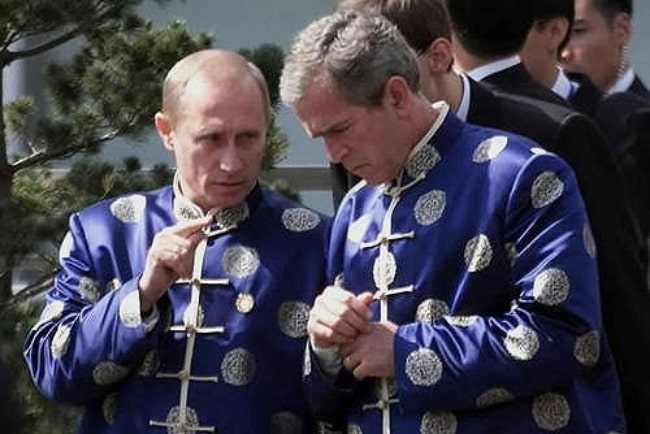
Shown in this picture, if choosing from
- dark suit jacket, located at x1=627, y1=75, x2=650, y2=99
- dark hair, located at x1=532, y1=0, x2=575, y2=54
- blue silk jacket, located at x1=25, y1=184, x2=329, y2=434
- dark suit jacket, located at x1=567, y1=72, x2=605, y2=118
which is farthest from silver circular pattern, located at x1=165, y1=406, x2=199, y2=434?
dark suit jacket, located at x1=627, y1=75, x2=650, y2=99

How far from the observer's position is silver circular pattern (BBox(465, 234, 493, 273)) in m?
3.19

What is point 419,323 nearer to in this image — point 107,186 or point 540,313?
point 540,313

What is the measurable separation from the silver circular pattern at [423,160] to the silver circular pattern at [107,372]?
0.65 meters

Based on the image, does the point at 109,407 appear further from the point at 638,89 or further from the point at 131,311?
the point at 638,89

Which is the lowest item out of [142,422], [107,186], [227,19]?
[227,19]

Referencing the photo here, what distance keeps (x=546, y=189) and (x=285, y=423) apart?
2.32 ft

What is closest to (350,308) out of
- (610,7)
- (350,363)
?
(350,363)

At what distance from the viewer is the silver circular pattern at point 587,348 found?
317 cm

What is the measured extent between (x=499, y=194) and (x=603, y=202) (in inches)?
18.0

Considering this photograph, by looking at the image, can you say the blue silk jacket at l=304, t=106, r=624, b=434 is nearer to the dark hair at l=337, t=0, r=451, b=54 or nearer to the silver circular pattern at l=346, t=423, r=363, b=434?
the silver circular pattern at l=346, t=423, r=363, b=434

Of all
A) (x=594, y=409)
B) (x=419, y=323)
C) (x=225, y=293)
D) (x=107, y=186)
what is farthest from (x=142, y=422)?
(x=107, y=186)

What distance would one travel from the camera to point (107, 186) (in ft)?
18.8

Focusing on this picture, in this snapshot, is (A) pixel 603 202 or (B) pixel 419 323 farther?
(A) pixel 603 202

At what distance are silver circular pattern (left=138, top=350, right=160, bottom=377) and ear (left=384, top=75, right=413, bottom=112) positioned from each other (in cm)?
68
